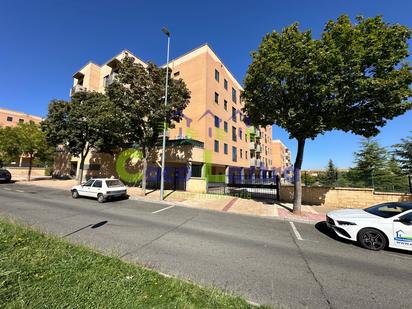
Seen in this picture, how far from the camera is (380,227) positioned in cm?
612

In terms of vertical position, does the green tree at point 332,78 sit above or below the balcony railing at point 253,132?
below

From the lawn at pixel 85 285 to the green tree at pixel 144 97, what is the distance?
37.8ft

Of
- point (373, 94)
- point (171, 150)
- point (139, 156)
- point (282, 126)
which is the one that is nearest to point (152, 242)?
point (282, 126)

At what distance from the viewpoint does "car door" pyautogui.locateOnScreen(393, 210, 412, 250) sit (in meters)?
5.77

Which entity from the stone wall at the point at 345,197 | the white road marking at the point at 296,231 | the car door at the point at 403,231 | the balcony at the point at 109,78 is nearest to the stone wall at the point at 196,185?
the stone wall at the point at 345,197

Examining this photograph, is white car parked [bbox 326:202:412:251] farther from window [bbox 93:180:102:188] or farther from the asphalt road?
window [bbox 93:180:102:188]

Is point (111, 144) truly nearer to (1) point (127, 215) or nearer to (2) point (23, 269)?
(1) point (127, 215)

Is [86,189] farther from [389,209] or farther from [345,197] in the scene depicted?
[345,197]

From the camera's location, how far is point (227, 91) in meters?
28.8

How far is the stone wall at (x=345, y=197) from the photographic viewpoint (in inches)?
463

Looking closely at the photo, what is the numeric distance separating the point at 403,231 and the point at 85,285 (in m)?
8.39

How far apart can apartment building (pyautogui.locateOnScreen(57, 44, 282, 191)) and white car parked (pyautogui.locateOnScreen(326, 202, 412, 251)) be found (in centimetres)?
1210

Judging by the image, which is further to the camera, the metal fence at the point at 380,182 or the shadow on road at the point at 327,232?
the metal fence at the point at 380,182

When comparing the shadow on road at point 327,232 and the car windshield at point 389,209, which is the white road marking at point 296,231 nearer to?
the shadow on road at point 327,232
